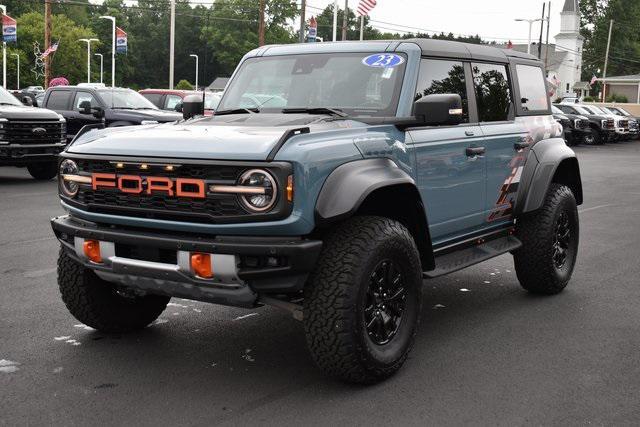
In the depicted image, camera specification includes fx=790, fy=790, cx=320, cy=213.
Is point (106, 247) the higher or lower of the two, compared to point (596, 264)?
higher

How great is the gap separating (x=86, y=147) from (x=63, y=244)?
598 mm

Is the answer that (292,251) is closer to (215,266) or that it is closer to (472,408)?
(215,266)

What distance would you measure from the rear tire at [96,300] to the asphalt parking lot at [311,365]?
0.12 metres

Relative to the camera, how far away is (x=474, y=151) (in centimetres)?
535

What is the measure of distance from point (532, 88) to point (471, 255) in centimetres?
186

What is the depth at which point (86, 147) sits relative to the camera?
4.37 m

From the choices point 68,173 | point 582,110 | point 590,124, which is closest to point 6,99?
point 68,173

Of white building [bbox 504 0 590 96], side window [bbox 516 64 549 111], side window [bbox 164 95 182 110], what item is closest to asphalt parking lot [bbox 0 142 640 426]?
side window [bbox 516 64 549 111]

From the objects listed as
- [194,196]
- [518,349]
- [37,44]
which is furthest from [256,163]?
[37,44]

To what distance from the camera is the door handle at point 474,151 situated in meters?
5.29

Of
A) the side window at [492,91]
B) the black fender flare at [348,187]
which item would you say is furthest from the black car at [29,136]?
the black fender flare at [348,187]

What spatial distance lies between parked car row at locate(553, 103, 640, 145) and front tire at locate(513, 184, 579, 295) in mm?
27403

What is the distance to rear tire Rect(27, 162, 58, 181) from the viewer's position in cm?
1512

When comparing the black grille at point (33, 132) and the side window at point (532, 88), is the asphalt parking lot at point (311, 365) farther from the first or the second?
the black grille at point (33, 132)
